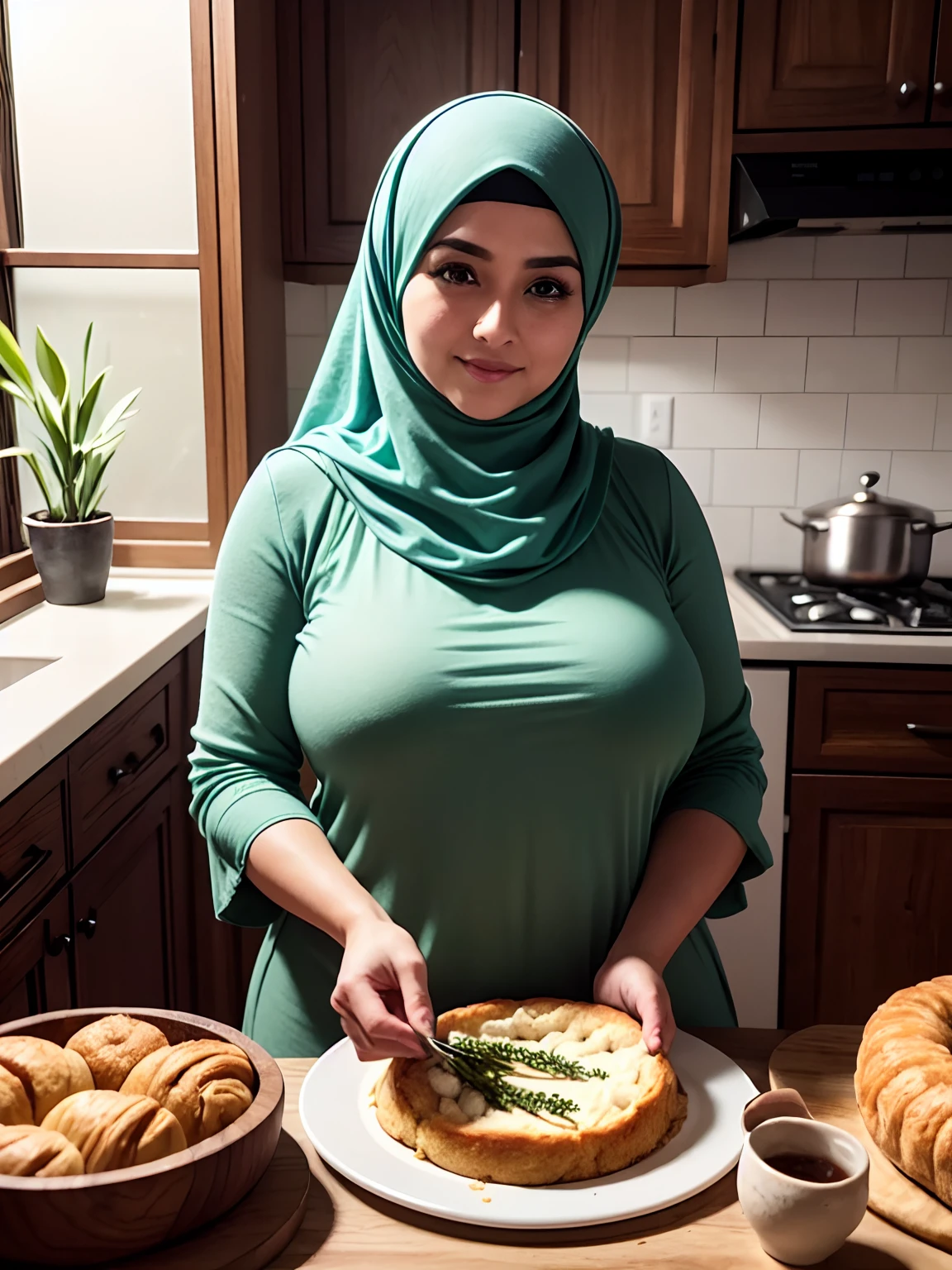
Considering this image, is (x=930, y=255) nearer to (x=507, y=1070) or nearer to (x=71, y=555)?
(x=71, y=555)

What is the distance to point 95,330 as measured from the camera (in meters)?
2.52

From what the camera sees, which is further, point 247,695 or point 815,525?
point 815,525

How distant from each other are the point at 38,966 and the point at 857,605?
66.5 inches

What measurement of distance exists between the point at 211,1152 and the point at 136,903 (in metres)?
1.40

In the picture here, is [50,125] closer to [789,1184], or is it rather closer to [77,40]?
[77,40]

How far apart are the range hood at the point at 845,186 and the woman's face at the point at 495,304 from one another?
1.37 metres

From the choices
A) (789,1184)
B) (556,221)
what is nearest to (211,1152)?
(789,1184)

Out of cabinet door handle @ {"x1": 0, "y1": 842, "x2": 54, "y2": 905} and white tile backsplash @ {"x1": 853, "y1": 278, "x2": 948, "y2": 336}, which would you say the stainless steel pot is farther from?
cabinet door handle @ {"x1": 0, "y1": 842, "x2": 54, "y2": 905}

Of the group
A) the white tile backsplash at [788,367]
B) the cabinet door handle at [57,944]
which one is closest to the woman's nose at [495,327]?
the cabinet door handle at [57,944]

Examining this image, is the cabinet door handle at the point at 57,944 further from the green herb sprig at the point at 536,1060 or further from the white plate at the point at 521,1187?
the green herb sprig at the point at 536,1060

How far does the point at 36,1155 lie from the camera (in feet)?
2.20

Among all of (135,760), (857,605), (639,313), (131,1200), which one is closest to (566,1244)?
(131,1200)

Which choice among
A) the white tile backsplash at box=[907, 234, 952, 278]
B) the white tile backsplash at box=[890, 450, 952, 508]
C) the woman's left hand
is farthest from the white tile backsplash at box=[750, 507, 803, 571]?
the woman's left hand

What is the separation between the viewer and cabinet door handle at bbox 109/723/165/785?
186cm
